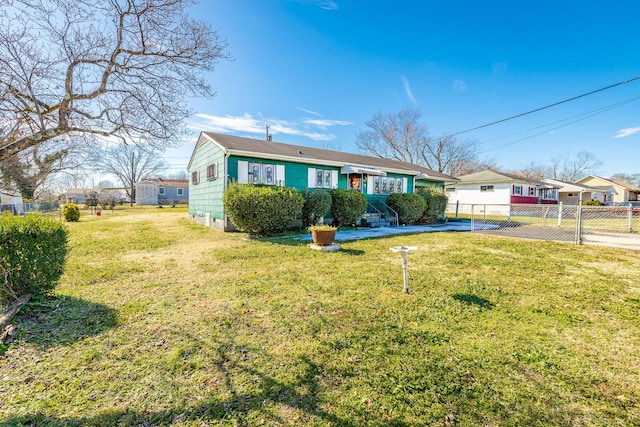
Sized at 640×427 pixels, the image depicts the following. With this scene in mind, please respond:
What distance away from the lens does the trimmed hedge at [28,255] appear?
3.36 m

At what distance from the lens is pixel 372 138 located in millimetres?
34969

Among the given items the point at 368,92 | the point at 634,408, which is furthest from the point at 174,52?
the point at 368,92

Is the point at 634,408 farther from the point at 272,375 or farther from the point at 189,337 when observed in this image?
the point at 189,337

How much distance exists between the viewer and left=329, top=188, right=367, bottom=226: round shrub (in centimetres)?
1189

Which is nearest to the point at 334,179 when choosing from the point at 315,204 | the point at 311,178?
the point at 311,178

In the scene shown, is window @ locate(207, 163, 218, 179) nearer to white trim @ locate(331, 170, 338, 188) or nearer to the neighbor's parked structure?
the neighbor's parked structure

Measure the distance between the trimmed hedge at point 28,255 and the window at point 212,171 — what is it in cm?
799

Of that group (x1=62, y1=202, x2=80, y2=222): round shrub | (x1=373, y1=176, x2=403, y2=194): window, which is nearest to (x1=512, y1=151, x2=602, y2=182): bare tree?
(x1=373, y1=176, x2=403, y2=194): window

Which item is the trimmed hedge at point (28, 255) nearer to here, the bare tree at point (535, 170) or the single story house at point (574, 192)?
the single story house at point (574, 192)

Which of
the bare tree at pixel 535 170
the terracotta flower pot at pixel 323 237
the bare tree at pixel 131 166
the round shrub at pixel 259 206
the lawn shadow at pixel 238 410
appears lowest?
the lawn shadow at pixel 238 410

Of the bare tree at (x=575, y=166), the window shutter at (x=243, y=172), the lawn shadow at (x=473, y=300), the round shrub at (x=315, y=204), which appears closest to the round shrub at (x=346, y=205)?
the round shrub at (x=315, y=204)

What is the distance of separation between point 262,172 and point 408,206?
7.74m

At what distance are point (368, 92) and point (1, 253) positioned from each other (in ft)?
66.1

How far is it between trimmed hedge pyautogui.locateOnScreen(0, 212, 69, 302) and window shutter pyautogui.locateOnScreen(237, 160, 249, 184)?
710cm
